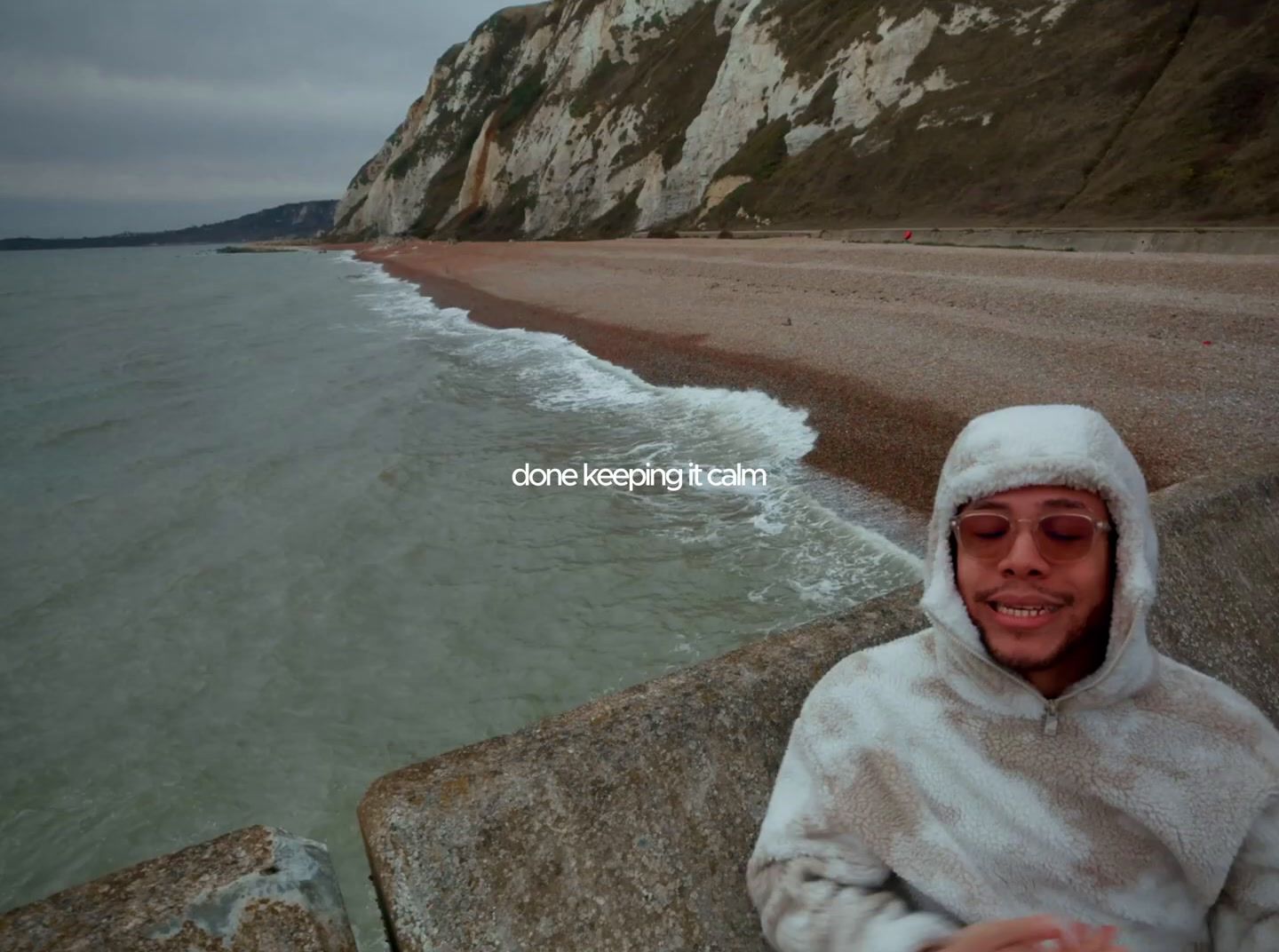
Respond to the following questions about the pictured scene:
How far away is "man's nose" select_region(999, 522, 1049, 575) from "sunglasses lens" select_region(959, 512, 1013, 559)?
0.08 ft

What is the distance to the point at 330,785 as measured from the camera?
493 centimetres

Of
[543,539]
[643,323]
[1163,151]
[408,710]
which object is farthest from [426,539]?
[1163,151]

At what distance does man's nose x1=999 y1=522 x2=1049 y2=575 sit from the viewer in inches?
60.2

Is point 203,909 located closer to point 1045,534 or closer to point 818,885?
point 818,885

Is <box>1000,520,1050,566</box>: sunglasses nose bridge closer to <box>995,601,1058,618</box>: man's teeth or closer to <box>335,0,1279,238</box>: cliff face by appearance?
<box>995,601,1058,618</box>: man's teeth

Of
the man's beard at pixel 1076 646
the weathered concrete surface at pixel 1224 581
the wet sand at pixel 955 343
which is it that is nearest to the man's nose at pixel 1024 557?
the man's beard at pixel 1076 646

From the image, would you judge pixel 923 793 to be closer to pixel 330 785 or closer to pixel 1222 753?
pixel 1222 753

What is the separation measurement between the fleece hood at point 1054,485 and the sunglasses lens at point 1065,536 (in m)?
0.05

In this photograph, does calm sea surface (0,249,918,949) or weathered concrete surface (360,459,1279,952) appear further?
calm sea surface (0,249,918,949)

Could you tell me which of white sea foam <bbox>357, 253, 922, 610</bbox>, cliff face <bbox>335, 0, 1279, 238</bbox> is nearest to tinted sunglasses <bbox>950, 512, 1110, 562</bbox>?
white sea foam <bbox>357, 253, 922, 610</bbox>

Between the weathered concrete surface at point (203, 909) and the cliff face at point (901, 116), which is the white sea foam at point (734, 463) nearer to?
the weathered concrete surface at point (203, 909)

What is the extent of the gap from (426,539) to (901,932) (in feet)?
24.7

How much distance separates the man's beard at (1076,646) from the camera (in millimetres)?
1524

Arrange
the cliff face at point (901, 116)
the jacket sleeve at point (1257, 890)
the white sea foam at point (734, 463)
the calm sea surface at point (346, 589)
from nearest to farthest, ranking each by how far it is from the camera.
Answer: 1. the jacket sleeve at point (1257, 890)
2. the calm sea surface at point (346, 589)
3. the white sea foam at point (734, 463)
4. the cliff face at point (901, 116)
